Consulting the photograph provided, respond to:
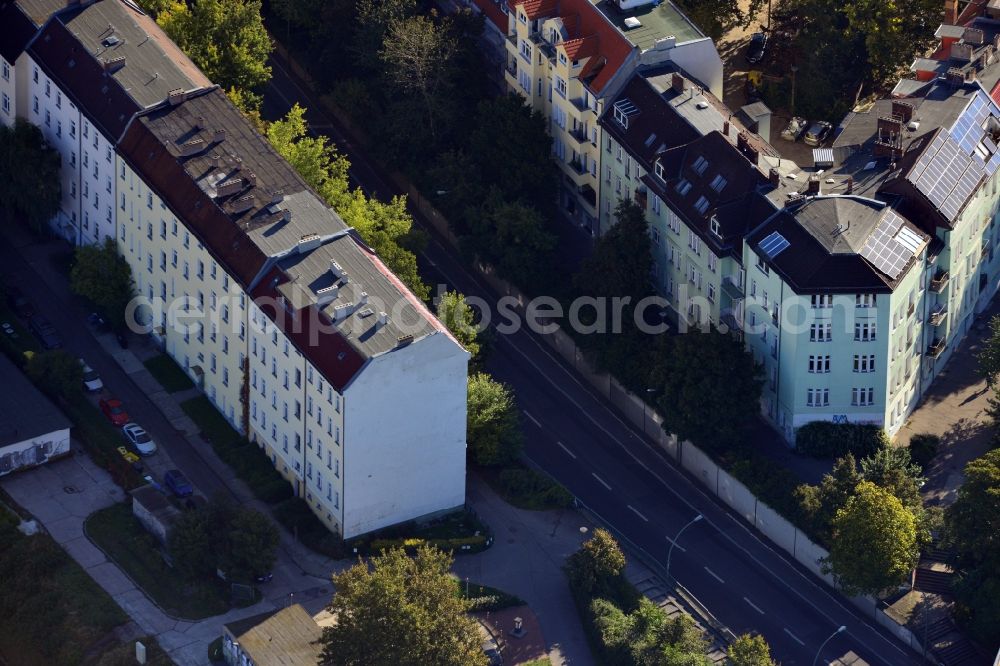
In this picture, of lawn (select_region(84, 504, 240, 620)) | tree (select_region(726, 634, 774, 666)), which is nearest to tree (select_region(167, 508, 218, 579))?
lawn (select_region(84, 504, 240, 620))

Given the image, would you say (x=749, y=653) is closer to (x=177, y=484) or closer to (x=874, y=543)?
(x=874, y=543)

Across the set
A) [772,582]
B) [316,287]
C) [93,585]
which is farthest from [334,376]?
[772,582]

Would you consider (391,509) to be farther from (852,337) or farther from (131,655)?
(852,337)

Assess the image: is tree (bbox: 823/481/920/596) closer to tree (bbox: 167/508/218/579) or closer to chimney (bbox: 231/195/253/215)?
tree (bbox: 167/508/218/579)

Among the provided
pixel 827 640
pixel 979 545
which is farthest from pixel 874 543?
pixel 827 640

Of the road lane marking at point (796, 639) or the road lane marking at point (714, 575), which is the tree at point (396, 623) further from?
the road lane marking at point (796, 639)
